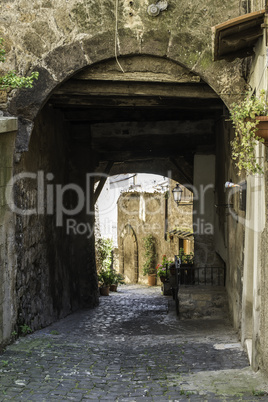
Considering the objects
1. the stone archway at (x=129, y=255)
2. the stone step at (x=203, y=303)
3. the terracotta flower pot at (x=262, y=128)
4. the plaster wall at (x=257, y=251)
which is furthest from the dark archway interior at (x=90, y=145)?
the stone archway at (x=129, y=255)

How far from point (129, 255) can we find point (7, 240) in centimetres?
2207

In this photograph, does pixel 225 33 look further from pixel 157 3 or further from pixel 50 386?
pixel 50 386

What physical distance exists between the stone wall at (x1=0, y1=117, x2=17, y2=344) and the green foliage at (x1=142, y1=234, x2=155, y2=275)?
19.6 metres

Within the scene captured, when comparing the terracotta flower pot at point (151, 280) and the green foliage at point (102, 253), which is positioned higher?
the green foliage at point (102, 253)

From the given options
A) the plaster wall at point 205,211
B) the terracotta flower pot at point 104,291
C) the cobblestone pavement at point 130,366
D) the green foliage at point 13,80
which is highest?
the green foliage at point 13,80

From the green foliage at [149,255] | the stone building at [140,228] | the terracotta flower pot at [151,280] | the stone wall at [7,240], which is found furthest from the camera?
the green foliage at [149,255]

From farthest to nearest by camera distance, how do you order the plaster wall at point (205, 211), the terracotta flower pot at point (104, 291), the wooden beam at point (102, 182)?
the terracotta flower pot at point (104, 291)
the wooden beam at point (102, 182)
the plaster wall at point (205, 211)

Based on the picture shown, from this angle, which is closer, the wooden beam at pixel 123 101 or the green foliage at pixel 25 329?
the green foliage at pixel 25 329

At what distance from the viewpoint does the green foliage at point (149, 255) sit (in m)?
26.4

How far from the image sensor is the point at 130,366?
6223mm

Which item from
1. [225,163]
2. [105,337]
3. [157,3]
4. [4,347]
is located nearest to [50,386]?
[4,347]

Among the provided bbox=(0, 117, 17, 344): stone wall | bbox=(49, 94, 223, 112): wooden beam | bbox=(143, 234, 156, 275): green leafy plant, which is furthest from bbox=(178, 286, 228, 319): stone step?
bbox=(143, 234, 156, 275): green leafy plant

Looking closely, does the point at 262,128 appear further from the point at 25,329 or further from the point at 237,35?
the point at 25,329

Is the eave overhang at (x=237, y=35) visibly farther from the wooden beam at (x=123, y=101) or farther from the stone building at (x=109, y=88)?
the wooden beam at (x=123, y=101)
